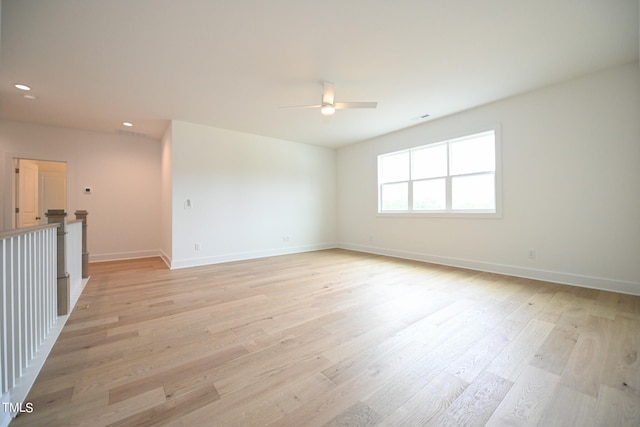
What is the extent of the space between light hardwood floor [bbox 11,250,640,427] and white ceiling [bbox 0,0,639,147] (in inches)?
102

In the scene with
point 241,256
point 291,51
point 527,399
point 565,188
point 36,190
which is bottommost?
point 527,399

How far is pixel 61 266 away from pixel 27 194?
3895 mm

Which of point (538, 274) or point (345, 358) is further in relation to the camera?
point (538, 274)

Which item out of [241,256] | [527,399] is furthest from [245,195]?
[527,399]

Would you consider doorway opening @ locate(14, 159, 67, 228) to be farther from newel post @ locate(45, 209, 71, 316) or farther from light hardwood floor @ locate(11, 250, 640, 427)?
light hardwood floor @ locate(11, 250, 640, 427)

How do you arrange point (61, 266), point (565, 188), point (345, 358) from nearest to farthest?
point (345, 358)
point (61, 266)
point (565, 188)

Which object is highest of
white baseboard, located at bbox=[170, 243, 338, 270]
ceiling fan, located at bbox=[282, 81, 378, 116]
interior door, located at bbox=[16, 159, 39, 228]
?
ceiling fan, located at bbox=[282, 81, 378, 116]

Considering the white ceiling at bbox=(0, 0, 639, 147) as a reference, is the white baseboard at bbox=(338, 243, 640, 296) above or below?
below

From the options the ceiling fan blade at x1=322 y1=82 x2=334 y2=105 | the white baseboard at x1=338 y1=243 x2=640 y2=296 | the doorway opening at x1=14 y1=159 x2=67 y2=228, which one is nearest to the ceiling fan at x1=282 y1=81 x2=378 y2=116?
the ceiling fan blade at x1=322 y1=82 x2=334 y2=105

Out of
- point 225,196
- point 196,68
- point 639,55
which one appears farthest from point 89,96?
point 639,55

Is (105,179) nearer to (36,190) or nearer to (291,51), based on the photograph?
(36,190)

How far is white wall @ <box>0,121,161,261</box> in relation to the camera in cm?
434

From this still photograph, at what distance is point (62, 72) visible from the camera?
278 centimetres

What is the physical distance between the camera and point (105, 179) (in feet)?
16.6
